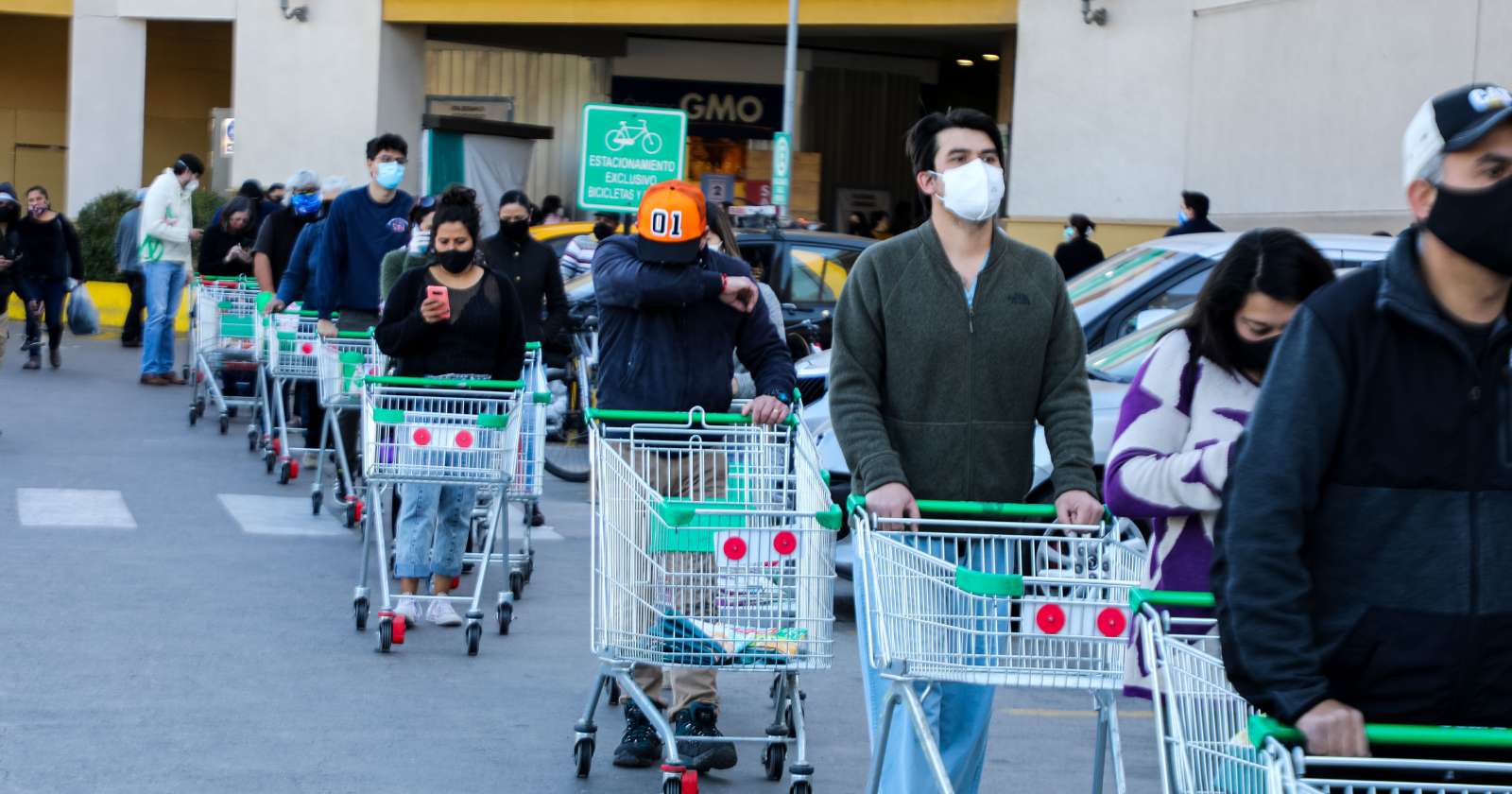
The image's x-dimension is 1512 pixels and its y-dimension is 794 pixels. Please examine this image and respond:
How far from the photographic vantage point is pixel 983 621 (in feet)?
14.2

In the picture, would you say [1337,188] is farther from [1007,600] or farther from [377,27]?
[1007,600]

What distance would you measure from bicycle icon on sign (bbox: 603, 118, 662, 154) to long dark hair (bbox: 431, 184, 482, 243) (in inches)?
367

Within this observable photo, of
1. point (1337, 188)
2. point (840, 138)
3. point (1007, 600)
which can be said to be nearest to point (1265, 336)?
point (1007, 600)

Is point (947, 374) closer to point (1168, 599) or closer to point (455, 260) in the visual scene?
point (1168, 599)

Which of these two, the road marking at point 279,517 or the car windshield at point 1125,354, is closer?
the car windshield at point 1125,354

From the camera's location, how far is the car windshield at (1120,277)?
35.7ft

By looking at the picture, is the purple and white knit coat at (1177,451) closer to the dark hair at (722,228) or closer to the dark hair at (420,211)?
the dark hair at (722,228)

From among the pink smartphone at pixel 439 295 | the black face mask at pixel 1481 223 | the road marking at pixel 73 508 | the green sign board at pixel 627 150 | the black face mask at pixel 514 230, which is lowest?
the road marking at pixel 73 508

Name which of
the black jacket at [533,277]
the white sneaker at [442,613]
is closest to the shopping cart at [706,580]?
the white sneaker at [442,613]

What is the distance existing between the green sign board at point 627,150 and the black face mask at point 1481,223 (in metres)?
15.4

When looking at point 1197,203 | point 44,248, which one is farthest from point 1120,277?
point 44,248

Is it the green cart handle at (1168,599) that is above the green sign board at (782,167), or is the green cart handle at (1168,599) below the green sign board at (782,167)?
below

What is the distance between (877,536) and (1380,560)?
61.8 inches

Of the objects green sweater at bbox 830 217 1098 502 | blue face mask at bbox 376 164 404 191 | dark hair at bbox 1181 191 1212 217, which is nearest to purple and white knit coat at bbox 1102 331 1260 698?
green sweater at bbox 830 217 1098 502
